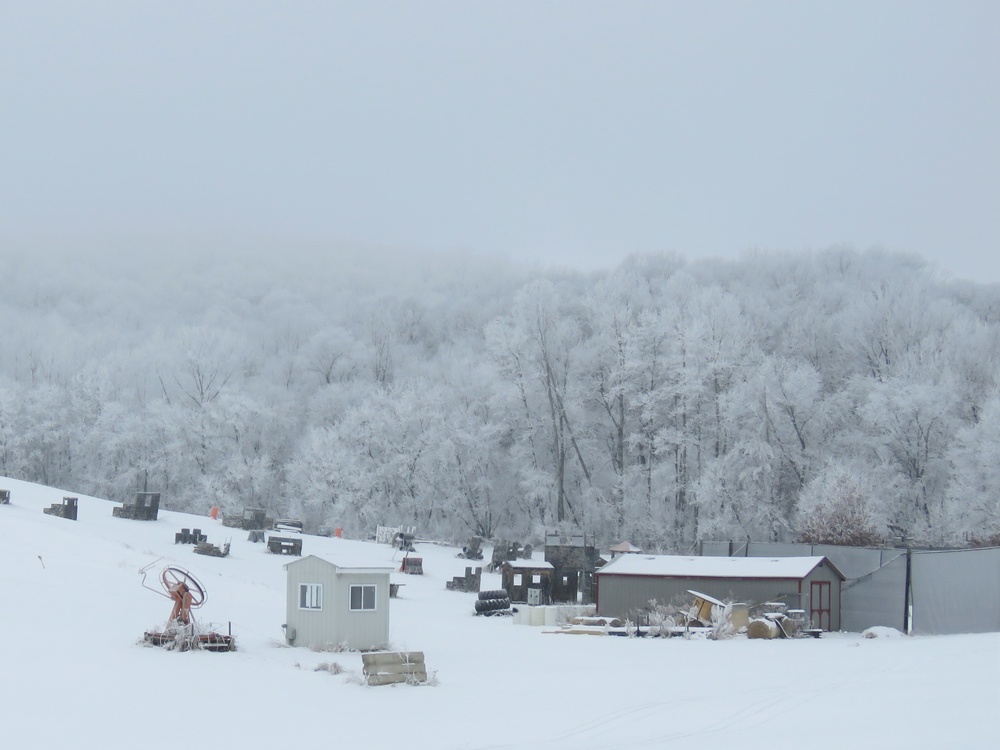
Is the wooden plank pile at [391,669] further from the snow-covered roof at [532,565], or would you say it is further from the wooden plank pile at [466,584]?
the wooden plank pile at [466,584]

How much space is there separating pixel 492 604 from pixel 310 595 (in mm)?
11648

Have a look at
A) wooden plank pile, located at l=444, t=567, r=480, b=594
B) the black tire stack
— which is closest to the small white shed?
the black tire stack

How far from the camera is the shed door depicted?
30.1 metres

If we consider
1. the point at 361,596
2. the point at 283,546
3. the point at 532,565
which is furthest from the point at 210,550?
the point at 361,596

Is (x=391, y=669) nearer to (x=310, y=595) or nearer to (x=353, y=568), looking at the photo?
(x=353, y=568)

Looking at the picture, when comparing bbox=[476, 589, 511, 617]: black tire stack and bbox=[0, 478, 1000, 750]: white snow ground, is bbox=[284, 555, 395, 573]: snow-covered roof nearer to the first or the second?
bbox=[0, 478, 1000, 750]: white snow ground

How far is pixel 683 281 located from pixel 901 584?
37.5 metres

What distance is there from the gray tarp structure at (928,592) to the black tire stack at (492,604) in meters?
10.5

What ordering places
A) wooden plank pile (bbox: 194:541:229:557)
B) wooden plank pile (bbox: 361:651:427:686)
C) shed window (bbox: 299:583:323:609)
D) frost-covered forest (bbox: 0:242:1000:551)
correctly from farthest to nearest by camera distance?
frost-covered forest (bbox: 0:242:1000:551) → wooden plank pile (bbox: 194:541:229:557) → shed window (bbox: 299:583:323:609) → wooden plank pile (bbox: 361:651:427:686)

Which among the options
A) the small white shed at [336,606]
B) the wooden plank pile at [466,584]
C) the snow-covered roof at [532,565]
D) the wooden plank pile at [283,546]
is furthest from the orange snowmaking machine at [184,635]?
the snow-covered roof at [532,565]

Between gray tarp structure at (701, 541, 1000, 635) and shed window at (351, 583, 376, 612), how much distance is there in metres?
16.6

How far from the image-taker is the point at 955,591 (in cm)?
2828

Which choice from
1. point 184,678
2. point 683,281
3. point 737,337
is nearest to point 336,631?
point 184,678

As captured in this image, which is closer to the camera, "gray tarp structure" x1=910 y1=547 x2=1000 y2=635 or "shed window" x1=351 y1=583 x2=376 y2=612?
"shed window" x1=351 y1=583 x2=376 y2=612
